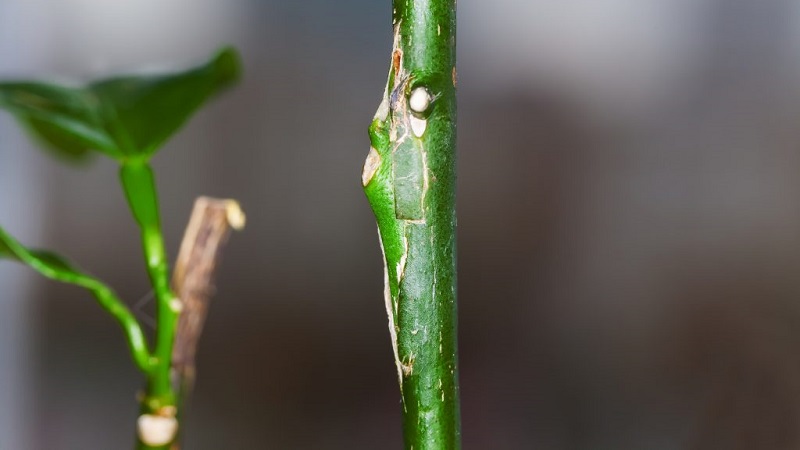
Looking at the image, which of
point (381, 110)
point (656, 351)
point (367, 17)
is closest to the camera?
point (381, 110)

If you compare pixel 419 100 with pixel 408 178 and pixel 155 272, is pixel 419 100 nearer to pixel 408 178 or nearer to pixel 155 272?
pixel 408 178

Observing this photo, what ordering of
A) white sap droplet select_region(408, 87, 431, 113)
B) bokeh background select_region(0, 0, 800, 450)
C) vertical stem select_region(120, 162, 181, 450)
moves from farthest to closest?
bokeh background select_region(0, 0, 800, 450), vertical stem select_region(120, 162, 181, 450), white sap droplet select_region(408, 87, 431, 113)

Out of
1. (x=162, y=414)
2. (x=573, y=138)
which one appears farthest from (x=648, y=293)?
(x=162, y=414)

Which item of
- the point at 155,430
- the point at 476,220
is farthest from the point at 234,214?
the point at 476,220

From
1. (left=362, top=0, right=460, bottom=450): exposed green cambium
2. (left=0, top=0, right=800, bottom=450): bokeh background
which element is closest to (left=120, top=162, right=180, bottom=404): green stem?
(left=362, top=0, right=460, bottom=450): exposed green cambium

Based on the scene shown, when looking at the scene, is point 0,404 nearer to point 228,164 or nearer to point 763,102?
point 228,164

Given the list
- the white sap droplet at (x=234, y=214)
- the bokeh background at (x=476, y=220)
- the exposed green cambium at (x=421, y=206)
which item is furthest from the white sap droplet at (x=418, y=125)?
the bokeh background at (x=476, y=220)

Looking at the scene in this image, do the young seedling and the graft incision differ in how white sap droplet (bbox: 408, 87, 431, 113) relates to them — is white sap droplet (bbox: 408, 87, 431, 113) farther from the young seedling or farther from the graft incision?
the young seedling
